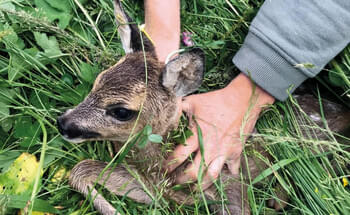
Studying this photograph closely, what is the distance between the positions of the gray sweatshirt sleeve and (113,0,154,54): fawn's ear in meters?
0.70

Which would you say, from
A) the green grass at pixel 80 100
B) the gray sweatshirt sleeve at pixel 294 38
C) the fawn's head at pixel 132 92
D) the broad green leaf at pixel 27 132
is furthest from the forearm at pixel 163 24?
the broad green leaf at pixel 27 132

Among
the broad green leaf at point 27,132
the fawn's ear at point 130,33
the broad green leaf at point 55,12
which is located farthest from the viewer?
the broad green leaf at point 55,12

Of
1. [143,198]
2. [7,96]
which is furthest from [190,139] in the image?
[7,96]

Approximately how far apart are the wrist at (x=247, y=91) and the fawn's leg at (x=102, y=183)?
34.1 inches

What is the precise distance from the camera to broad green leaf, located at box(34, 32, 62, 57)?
2361 millimetres

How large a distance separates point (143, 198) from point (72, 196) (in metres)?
0.44

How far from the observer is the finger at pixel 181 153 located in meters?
2.20

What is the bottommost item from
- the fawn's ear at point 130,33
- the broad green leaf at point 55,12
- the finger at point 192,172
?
the finger at point 192,172

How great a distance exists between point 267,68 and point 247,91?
8.8 inches

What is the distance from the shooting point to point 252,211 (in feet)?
7.38

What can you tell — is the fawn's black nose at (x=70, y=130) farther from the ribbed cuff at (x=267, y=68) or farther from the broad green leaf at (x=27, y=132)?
the ribbed cuff at (x=267, y=68)

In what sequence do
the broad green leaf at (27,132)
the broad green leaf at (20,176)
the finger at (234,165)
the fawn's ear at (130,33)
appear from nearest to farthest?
the fawn's ear at (130,33)
the broad green leaf at (20,176)
the broad green leaf at (27,132)
the finger at (234,165)

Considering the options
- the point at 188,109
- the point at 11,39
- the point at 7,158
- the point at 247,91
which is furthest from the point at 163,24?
the point at 7,158

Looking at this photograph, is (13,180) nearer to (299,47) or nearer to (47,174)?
(47,174)
